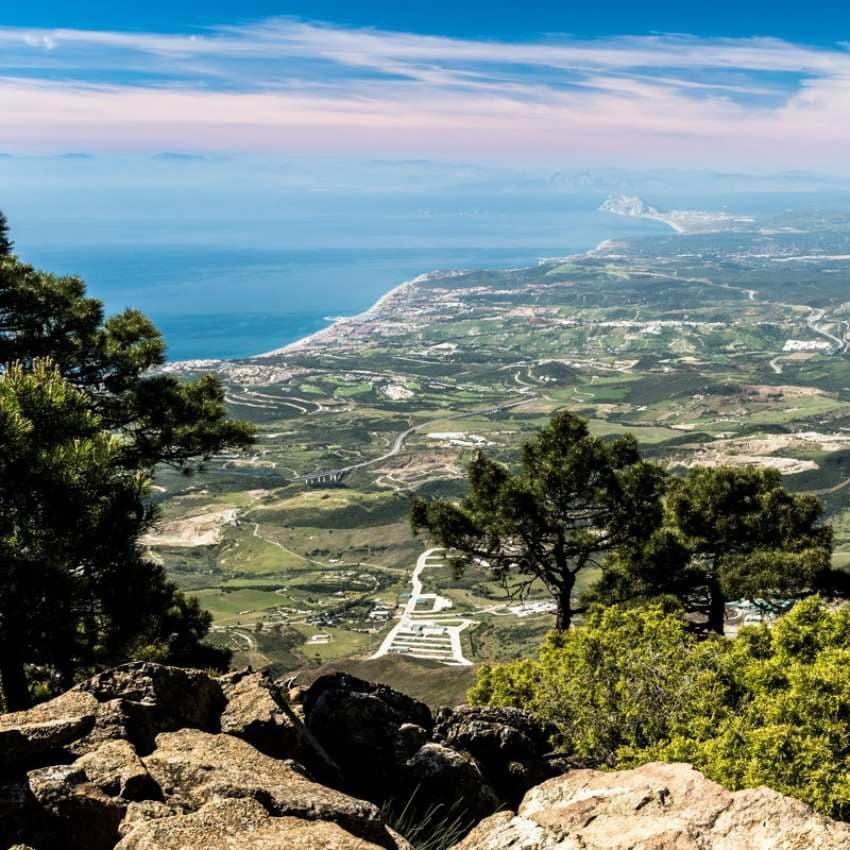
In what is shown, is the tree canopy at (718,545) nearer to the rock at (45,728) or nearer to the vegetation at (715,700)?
the vegetation at (715,700)

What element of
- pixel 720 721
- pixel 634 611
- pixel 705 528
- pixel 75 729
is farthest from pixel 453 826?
pixel 705 528

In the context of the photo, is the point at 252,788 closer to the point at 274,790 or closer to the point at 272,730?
the point at 274,790

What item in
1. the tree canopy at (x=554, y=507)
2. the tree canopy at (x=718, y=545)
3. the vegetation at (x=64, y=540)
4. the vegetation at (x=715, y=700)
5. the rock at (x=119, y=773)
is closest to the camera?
the rock at (x=119, y=773)

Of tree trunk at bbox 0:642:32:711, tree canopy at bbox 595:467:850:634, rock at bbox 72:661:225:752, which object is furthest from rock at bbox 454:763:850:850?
tree canopy at bbox 595:467:850:634

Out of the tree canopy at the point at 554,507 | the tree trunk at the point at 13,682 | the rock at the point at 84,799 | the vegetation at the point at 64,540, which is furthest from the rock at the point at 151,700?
the tree canopy at the point at 554,507

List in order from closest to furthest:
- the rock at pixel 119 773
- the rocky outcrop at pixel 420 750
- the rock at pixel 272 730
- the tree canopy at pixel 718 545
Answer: the rock at pixel 119 773, the rock at pixel 272 730, the rocky outcrop at pixel 420 750, the tree canopy at pixel 718 545

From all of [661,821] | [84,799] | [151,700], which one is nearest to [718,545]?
[661,821]

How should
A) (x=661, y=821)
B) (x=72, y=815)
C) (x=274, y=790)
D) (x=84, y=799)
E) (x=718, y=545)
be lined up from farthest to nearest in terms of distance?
(x=718, y=545) < (x=274, y=790) < (x=661, y=821) < (x=84, y=799) < (x=72, y=815)
